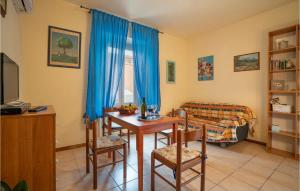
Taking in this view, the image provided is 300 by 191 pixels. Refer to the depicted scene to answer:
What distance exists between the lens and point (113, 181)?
1.87 m

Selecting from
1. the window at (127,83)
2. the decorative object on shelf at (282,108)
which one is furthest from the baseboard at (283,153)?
the window at (127,83)

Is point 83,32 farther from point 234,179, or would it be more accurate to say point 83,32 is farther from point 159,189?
point 234,179

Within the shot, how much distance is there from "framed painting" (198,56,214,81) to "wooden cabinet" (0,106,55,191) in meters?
3.83

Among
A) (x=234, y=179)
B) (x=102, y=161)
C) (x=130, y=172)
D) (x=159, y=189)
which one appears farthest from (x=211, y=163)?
(x=102, y=161)

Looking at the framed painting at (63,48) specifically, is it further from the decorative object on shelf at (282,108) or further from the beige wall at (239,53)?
the decorative object on shelf at (282,108)

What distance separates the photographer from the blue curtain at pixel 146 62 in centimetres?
354

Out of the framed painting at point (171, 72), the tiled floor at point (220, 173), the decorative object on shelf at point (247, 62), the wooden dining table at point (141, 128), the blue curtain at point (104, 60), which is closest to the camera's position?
the wooden dining table at point (141, 128)

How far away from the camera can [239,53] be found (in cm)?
351

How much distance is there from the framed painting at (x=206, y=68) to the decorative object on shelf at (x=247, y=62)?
63 cm

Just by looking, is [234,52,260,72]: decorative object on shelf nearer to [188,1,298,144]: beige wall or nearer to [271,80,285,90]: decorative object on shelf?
[188,1,298,144]: beige wall

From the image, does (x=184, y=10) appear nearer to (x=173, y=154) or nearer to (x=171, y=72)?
(x=171, y=72)

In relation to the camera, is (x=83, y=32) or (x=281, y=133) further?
(x=83, y=32)

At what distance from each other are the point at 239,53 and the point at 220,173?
2.74 m

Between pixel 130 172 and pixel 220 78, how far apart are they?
10.4ft
